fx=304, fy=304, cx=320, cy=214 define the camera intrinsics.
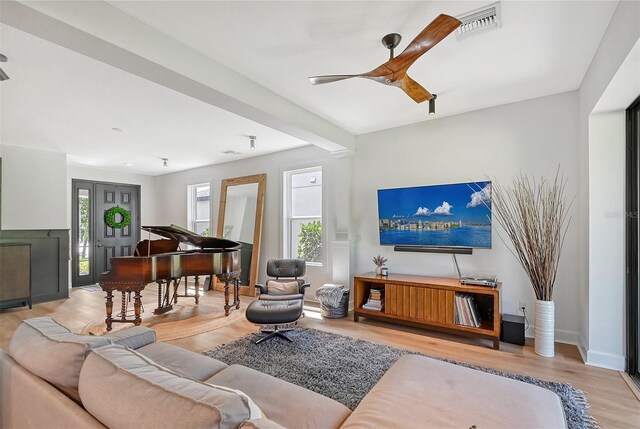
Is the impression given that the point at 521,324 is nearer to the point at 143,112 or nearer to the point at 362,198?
the point at 362,198

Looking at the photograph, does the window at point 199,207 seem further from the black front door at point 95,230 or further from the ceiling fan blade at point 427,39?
the ceiling fan blade at point 427,39

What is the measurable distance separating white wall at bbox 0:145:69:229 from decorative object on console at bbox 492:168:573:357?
6.94 meters

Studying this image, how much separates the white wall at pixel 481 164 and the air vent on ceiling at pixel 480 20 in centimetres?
170

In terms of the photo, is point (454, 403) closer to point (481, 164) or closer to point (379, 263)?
point (379, 263)

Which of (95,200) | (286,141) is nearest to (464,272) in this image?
(286,141)

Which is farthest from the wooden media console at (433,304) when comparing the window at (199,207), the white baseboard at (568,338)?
the window at (199,207)

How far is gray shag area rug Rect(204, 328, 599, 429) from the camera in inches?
85.2

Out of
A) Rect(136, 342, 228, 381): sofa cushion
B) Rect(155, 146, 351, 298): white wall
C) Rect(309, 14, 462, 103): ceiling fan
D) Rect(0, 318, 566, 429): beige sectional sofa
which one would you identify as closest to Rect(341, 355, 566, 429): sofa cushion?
Rect(0, 318, 566, 429): beige sectional sofa

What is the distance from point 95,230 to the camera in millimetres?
6715

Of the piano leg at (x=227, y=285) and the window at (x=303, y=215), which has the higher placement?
the window at (x=303, y=215)

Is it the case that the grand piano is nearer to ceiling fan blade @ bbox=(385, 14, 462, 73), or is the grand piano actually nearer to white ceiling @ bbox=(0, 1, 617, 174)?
white ceiling @ bbox=(0, 1, 617, 174)

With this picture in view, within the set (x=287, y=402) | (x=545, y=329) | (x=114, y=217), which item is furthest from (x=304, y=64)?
(x=114, y=217)

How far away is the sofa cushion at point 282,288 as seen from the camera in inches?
154

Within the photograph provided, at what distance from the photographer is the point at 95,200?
677cm
